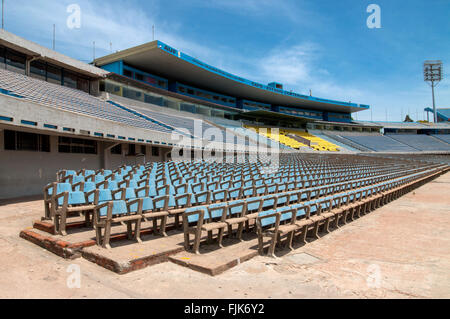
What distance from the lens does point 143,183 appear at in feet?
26.3

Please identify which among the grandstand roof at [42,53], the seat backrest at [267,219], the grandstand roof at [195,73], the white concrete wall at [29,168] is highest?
the grandstand roof at [195,73]

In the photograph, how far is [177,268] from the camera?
426 centimetres

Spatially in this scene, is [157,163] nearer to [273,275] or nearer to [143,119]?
[143,119]

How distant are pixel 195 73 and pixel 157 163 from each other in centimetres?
2114

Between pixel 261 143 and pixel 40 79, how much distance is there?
2259cm

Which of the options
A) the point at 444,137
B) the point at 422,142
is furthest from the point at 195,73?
the point at 444,137

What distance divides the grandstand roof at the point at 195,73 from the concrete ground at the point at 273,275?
80.5 ft

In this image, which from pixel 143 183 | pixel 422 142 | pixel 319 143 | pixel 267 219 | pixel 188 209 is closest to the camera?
pixel 188 209

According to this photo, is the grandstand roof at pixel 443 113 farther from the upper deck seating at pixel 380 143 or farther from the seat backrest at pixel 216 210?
the seat backrest at pixel 216 210

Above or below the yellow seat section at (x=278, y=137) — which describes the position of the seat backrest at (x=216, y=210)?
below

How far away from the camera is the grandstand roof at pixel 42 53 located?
16.0 meters

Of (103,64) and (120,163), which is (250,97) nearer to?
(103,64)

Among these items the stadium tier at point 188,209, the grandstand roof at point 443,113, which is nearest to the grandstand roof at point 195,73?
the stadium tier at point 188,209
